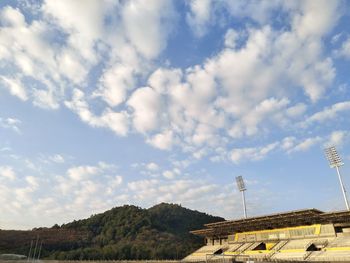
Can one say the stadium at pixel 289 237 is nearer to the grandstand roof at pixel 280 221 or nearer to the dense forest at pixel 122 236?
the grandstand roof at pixel 280 221

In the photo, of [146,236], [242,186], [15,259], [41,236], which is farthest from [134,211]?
[242,186]

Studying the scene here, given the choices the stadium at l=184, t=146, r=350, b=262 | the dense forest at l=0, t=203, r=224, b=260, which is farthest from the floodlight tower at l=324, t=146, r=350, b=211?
the dense forest at l=0, t=203, r=224, b=260

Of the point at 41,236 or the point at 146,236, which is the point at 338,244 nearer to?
the point at 146,236

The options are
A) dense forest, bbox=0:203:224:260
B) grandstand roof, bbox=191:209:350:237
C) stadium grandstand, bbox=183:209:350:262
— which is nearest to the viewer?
stadium grandstand, bbox=183:209:350:262

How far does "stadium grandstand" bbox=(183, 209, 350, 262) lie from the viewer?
4406 centimetres

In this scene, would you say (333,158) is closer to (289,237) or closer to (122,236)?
(289,237)

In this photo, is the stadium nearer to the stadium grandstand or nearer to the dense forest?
the stadium grandstand

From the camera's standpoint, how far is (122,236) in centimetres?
13050

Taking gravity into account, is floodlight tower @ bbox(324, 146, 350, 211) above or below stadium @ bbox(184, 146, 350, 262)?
above

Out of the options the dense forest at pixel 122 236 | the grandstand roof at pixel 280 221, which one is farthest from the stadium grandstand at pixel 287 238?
the dense forest at pixel 122 236

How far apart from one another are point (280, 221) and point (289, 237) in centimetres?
329

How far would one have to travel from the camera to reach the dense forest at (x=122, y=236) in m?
97.0

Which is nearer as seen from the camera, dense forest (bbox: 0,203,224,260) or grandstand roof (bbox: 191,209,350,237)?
grandstand roof (bbox: 191,209,350,237)

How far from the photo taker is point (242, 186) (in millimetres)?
76938
